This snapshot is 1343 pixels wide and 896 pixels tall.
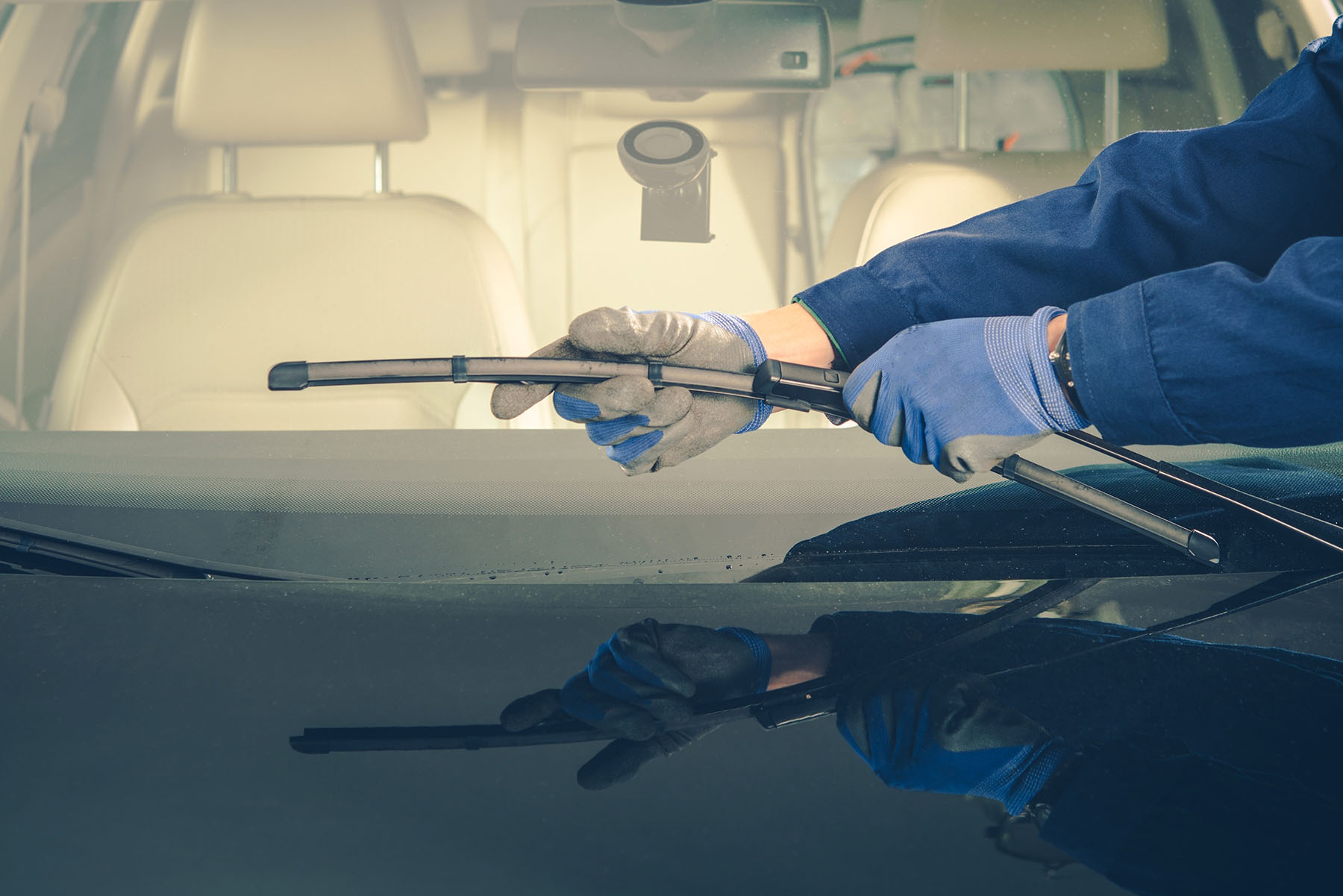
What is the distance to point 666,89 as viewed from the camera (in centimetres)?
141

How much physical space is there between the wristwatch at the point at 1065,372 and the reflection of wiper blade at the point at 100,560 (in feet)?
2.39

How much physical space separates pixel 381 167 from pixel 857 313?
673mm

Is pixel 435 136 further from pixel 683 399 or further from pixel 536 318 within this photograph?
pixel 683 399

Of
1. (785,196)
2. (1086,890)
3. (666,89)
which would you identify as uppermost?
(666,89)

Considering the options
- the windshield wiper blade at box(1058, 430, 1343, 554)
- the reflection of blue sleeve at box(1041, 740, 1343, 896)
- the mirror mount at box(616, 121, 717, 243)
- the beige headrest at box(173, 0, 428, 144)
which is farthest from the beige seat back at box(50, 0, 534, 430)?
the reflection of blue sleeve at box(1041, 740, 1343, 896)

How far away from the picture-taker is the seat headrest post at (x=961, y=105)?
4.70ft

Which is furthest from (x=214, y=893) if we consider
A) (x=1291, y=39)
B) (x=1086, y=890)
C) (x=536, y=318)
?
(x=1291, y=39)

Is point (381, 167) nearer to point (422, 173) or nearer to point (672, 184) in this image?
point (422, 173)

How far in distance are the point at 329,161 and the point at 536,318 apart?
37 cm

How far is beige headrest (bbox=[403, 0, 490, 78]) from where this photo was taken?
1.45 m

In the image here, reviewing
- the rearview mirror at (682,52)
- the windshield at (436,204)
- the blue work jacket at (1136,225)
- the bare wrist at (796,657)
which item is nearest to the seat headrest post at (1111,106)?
the windshield at (436,204)

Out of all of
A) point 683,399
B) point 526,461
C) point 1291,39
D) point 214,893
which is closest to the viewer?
Answer: point 214,893

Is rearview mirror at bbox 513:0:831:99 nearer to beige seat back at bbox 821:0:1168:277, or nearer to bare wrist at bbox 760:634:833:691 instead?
beige seat back at bbox 821:0:1168:277

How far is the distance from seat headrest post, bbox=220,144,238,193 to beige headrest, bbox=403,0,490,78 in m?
0.28
